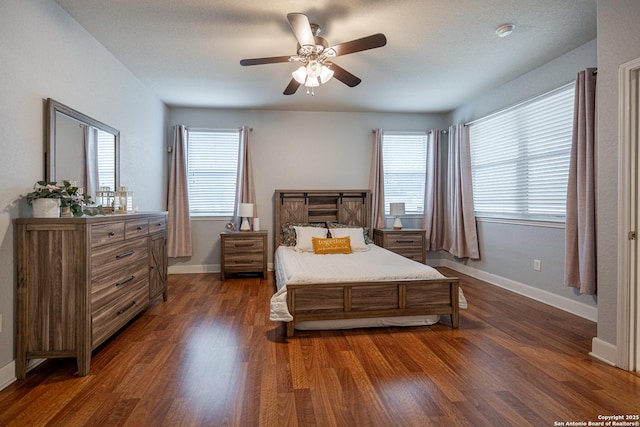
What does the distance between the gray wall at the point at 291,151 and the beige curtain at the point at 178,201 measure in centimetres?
23

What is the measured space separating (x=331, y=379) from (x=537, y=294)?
2.94m

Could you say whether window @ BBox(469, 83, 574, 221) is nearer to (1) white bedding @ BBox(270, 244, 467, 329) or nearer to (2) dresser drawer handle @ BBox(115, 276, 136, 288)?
(1) white bedding @ BBox(270, 244, 467, 329)

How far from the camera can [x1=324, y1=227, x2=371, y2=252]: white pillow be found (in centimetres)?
442

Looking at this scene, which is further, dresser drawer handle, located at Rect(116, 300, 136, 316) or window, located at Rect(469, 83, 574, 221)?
→ window, located at Rect(469, 83, 574, 221)

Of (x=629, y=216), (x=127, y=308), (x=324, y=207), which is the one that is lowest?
(x=127, y=308)

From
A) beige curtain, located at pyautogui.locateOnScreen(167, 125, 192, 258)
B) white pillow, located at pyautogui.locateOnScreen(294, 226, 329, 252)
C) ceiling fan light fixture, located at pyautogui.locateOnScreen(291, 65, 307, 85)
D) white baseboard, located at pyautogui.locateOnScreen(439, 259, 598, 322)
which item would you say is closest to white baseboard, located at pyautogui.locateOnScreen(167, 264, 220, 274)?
beige curtain, located at pyautogui.locateOnScreen(167, 125, 192, 258)

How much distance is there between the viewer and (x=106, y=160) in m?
3.21

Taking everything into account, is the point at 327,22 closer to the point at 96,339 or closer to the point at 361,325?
the point at 361,325

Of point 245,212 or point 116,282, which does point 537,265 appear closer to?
point 245,212

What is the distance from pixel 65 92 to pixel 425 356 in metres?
3.45

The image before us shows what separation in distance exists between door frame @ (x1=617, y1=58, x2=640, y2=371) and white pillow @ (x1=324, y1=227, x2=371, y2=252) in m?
2.68

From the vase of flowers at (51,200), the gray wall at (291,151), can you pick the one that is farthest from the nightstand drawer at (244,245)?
the vase of flowers at (51,200)

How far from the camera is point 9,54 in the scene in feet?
6.63

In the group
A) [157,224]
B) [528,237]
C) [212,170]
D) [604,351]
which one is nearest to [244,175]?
[212,170]
